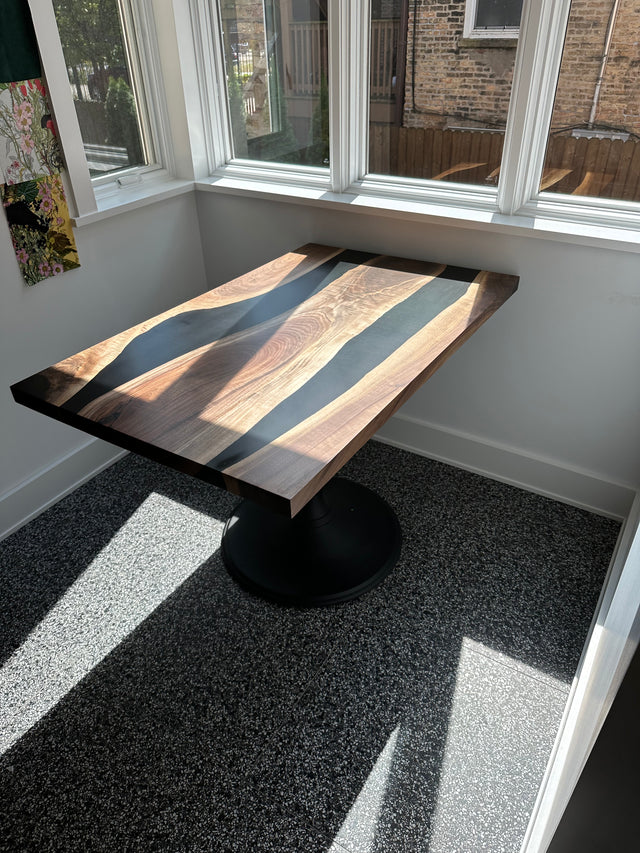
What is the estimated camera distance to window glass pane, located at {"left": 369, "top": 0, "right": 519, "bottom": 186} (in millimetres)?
1835

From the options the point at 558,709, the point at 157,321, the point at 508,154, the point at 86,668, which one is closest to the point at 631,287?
the point at 508,154

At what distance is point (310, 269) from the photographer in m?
2.03

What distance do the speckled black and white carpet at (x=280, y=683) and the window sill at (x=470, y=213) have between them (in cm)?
91

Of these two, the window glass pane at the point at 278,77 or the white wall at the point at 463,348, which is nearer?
the white wall at the point at 463,348

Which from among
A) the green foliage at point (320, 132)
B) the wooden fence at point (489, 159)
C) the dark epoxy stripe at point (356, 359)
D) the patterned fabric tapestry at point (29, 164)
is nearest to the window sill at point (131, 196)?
the patterned fabric tapestry at point (29, 164)

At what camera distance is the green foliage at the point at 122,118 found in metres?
2.17

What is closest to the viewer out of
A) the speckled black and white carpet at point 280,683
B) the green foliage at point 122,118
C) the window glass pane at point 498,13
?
the speckled black and white carpet at point 280,683

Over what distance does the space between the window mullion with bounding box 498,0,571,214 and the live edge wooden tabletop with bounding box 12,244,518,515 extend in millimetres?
282

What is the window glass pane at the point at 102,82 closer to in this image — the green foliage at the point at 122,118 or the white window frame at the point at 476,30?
the green foliage at the point at 122,118

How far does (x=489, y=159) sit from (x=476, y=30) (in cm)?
36

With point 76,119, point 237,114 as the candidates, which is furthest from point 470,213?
point 76,119

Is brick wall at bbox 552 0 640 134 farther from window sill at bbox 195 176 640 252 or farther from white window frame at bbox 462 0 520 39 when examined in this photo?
window sill at bbox 195 176 640 252

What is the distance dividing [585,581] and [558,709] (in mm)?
458

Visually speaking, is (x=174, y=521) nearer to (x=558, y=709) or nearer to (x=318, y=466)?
(x=318, y=466)
